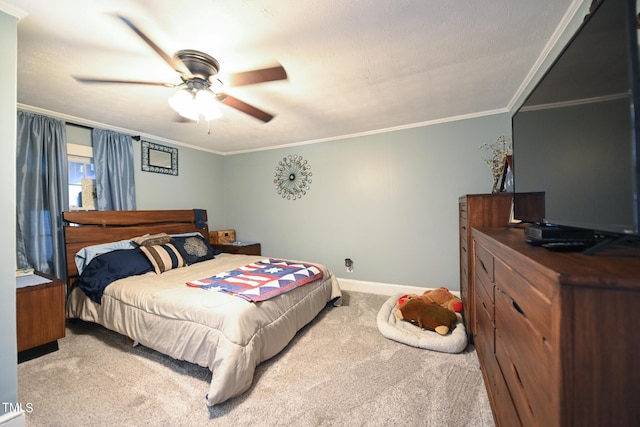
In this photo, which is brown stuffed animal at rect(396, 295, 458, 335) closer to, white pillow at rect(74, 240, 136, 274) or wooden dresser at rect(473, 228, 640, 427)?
wooden dresser at rect(473, 228, 640, 427)

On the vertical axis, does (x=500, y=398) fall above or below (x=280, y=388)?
above

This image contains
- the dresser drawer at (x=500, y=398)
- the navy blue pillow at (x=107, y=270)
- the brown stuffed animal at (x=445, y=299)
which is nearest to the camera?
the dresser drawer at (x=500, y=398)

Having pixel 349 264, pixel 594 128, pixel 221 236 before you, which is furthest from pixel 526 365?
pixel 221 236

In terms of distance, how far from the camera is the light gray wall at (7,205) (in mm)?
1262

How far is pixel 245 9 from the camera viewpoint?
1320mm

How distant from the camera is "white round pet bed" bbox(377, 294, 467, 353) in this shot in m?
2.05

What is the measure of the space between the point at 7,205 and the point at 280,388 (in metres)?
1.86

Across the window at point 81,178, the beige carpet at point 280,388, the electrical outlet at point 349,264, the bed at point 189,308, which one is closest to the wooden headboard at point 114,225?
the bed at point 189,308

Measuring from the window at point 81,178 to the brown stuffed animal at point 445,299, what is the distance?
4.06 m

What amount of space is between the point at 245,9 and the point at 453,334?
8.95ft

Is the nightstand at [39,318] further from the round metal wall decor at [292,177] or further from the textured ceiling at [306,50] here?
the round metal wall decor at [292,177]

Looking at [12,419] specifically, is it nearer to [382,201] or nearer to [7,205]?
[7,205]

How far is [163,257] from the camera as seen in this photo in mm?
2799

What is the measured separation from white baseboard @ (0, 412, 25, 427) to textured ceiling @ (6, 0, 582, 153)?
211cm
